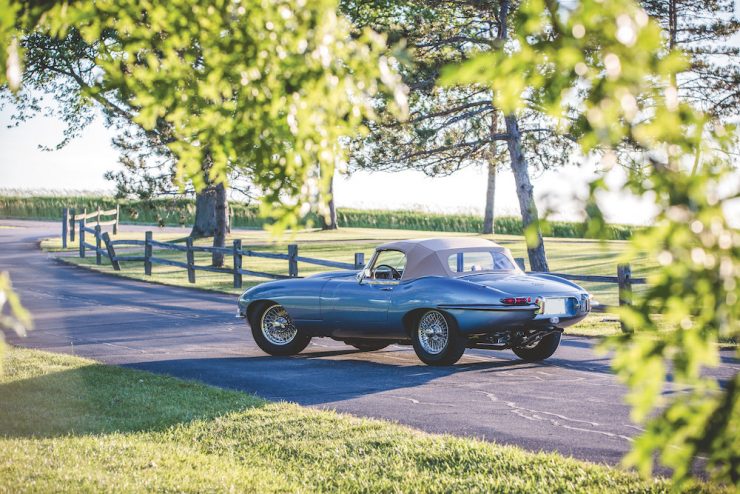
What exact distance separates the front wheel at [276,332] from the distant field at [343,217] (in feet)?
125

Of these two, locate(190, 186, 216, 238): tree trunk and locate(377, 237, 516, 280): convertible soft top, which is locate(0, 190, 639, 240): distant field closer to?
locate(190, 186, 216, 238): tree trunk

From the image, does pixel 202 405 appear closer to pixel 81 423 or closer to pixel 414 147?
pixel 81 423

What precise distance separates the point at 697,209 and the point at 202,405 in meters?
7.01

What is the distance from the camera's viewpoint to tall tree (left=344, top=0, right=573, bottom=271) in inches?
1037

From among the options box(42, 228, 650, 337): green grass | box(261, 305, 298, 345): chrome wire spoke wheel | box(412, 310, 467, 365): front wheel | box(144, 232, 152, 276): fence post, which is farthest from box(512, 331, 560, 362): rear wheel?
box(144, 232, 152, 276): fence post

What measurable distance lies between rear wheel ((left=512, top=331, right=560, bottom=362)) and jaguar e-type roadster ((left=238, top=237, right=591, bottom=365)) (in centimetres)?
1

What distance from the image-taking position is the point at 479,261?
13164 millimetres

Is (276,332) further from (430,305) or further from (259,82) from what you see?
(259,82)

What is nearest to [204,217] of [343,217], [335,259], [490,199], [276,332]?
[335,259]

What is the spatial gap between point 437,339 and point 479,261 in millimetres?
1218

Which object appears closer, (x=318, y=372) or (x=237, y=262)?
(x=318, y=372)

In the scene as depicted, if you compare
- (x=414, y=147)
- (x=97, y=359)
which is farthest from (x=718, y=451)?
(x=414, y=147)

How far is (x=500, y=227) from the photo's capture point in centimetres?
6000

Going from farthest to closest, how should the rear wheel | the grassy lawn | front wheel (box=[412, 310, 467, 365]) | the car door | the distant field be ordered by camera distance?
the distant field
the rear wheel
the car door
front wheel (box=[412, 310, 467, 365])
the grassy lawn
